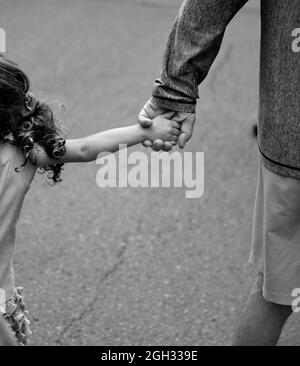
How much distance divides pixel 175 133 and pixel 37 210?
1852mm

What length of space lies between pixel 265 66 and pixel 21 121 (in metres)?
0.78

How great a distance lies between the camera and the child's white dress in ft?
7.77

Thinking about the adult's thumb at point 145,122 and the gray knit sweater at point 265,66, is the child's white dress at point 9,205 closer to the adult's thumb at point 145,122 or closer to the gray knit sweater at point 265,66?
the adult's thumb at point 145,122

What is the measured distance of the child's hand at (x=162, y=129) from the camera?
2.65 m

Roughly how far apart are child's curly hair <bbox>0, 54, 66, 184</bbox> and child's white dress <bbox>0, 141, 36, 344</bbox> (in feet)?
0.10

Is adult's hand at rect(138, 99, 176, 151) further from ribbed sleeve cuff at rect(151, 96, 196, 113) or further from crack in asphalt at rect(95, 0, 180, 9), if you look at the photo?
crack in asphalt at rect(95, 0, 180, 9)

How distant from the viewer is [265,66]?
235 cm

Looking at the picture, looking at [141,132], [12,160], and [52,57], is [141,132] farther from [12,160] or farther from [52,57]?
[52,57]

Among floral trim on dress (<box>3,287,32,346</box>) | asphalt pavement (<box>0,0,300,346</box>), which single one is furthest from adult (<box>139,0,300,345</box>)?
floral trim on dress (<box>3,287,32,346</box>)

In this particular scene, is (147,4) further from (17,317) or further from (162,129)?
(17,317)

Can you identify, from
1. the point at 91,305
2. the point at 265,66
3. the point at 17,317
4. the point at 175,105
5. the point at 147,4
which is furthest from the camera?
the point at 147,4

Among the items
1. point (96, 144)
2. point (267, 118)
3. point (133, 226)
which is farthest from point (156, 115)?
point (133, 226)

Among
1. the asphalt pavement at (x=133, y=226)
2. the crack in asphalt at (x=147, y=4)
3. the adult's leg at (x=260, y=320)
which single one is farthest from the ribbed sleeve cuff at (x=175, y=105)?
the crack in asphalt at (x=147, y=4)

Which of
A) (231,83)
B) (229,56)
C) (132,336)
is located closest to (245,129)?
(231,83)
